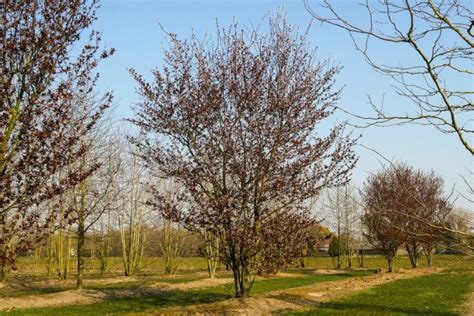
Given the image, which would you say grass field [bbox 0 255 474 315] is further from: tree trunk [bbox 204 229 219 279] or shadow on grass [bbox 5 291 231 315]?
tree trunk [bbox 204 229 219 279]

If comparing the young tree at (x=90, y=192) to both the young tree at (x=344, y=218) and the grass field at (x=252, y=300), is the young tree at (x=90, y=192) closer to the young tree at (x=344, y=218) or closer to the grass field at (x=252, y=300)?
the grass field at (x=252, y=300)

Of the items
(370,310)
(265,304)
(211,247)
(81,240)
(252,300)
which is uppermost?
(81,240)

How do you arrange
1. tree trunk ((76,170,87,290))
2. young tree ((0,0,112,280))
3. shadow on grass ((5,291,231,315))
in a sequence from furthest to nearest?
tree trunk ((76,170,87,290)), shadow on grass ((5,291,231,315)), young tree ((0,0,112,280))

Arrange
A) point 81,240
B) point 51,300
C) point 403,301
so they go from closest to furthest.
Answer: point 403,301 → point 51,300 → point 81,240

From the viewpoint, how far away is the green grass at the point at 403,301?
500 inches

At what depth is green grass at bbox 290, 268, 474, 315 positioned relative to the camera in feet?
41.7

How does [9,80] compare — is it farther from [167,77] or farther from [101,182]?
[101,182]

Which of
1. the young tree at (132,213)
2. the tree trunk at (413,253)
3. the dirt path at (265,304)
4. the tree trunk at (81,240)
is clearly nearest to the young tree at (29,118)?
the dirt path at (265,304)

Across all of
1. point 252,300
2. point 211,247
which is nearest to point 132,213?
point 211,247

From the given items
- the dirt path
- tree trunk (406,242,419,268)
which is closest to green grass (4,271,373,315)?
Answer: the dirt path

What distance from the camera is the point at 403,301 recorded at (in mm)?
15164

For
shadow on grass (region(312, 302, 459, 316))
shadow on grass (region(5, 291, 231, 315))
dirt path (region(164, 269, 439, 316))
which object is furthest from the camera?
shadow on grass (region(5, 291, 231, 315))

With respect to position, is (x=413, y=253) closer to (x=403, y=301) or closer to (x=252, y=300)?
(x=403, y=301)

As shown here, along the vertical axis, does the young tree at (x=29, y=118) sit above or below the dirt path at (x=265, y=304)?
above
